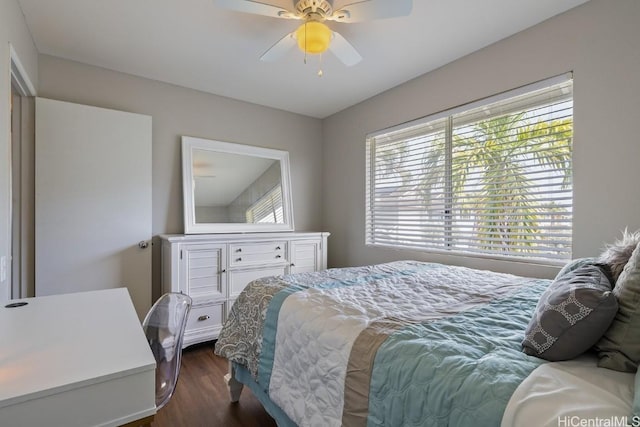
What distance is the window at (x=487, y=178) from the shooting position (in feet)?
6.57

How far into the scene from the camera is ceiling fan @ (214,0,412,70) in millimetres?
1575

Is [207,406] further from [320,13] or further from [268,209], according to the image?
[320,13]

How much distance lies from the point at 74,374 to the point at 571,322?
1275 mm

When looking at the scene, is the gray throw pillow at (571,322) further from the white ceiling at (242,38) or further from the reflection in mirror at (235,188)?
the reflection in mirror at (235,188)

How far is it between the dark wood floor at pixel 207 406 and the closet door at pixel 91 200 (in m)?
0.87

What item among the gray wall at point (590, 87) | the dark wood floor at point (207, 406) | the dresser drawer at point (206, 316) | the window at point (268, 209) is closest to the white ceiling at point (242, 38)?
the gray wall at point (590, 87)

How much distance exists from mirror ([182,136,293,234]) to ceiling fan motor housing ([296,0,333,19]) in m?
1.81

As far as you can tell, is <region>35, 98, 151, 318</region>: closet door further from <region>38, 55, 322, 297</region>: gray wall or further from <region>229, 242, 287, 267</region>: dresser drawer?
<region>229, 242, 287, 267</region>: dresser drawer

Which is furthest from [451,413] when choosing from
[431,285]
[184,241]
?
[184,241]

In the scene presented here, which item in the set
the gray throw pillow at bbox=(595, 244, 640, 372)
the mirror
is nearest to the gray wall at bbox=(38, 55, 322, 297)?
the mirror

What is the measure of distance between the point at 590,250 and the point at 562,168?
53cm

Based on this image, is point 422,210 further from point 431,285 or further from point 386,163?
point 431,285

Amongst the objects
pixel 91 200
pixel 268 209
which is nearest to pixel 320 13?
pixel 268 209

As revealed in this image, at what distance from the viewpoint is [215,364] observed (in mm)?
2486
